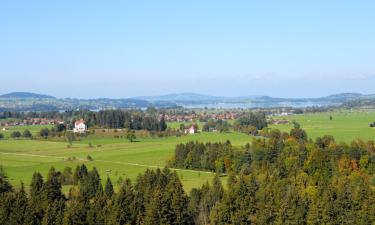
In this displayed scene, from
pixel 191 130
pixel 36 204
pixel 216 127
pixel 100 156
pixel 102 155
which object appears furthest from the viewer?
pixel 216 127

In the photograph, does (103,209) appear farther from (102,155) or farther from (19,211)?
(102,155)

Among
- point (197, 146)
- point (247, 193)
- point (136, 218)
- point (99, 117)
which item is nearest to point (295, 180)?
point (247, 193)

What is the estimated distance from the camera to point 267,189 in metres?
43.1

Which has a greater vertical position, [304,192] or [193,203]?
[304,192]

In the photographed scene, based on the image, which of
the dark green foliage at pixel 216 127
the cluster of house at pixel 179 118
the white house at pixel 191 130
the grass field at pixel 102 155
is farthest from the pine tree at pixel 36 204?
the cluster of house at pixel 179 118

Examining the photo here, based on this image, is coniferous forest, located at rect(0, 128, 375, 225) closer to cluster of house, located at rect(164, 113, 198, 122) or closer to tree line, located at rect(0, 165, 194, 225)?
tree line, located at rect(0, 165, 194, 225)

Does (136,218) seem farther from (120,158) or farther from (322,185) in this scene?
(120,158)

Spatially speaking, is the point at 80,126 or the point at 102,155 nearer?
the point at 102,155

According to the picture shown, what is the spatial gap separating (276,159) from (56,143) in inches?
2042

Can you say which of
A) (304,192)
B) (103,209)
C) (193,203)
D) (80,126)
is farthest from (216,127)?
(103,209)

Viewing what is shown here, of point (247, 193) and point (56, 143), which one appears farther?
point (56, 143)

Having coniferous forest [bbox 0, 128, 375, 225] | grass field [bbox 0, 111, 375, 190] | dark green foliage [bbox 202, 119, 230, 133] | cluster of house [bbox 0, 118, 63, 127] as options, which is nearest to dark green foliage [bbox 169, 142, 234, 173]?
grass field [bbox 0, 111, 375, 190]

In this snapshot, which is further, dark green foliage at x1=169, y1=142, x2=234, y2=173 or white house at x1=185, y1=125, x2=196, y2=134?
white house at x1=185, y1=125, x2=196, y2=134

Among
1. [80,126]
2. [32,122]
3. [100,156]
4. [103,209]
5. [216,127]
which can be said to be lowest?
[100,156]
